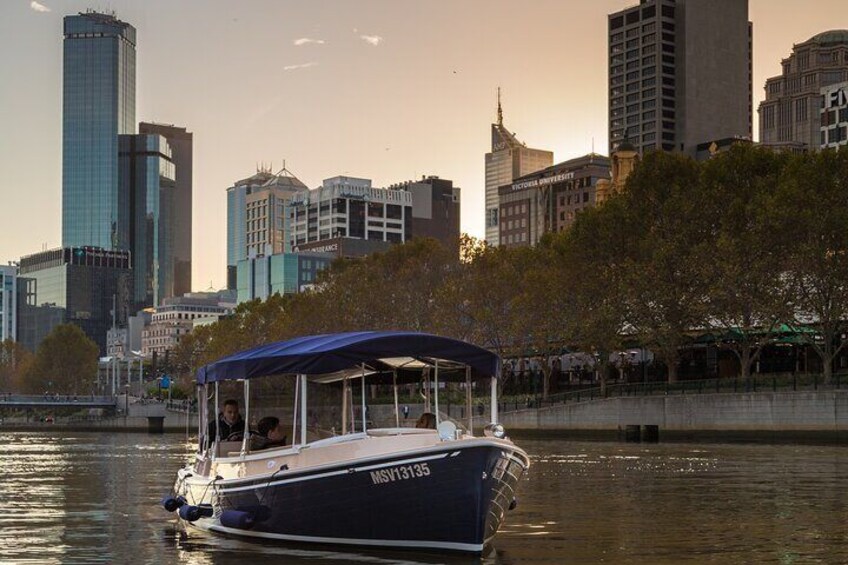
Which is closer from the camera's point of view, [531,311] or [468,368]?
[468,368]

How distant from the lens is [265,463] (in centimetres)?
2553

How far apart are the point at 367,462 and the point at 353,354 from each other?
193cm

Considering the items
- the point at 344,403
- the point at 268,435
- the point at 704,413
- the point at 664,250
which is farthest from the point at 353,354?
the point at 664,250

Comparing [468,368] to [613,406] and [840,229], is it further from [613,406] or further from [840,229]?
[613,406]

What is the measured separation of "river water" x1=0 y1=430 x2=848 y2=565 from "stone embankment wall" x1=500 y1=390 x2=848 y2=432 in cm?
2103

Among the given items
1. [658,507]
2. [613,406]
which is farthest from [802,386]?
[658,507]

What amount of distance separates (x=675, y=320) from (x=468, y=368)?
70346mm

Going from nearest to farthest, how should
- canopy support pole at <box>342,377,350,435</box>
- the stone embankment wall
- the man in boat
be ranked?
canopy support pole at <box>342,377,350,435</box>
the man in boat
the stone embankment wall

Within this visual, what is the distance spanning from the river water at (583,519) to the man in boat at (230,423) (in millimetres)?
1970

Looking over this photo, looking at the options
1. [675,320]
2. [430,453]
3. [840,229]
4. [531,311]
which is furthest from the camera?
[531,311]

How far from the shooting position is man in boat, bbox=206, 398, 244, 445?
2738 cm

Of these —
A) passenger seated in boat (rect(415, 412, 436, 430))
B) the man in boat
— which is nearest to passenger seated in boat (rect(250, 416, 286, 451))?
the man in boat

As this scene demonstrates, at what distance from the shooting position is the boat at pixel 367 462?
76.4 feet

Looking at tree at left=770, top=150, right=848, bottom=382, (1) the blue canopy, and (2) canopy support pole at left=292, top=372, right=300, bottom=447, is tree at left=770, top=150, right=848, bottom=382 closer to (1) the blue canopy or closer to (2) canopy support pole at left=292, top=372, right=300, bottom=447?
(1) the blue canopy
